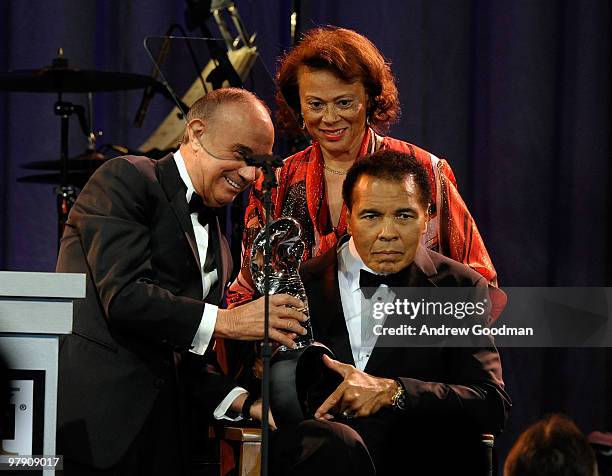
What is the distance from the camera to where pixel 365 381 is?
2316 millimetres

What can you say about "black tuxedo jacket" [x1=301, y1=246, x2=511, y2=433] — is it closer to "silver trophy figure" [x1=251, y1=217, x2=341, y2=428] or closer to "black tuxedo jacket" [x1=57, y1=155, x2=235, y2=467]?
"silver trophy figure" [x1=251, y1=217, x2=341, y2=428]

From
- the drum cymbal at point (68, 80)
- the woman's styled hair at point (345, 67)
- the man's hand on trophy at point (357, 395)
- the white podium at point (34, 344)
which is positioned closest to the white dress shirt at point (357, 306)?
the man's hand on trophy at point (357, 395)

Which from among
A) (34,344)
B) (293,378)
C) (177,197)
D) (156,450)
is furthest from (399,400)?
(34,344)

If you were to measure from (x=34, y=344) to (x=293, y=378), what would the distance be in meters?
0.61

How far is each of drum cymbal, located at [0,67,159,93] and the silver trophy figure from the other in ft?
4.65

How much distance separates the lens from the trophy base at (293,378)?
2.25 m

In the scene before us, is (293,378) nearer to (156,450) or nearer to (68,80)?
(156,450)

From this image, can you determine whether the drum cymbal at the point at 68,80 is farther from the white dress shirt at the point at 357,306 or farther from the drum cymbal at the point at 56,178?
the white dress shirt at the point at 357,306

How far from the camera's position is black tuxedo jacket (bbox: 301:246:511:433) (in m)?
2.32

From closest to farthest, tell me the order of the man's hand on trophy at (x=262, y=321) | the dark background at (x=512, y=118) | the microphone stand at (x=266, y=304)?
the microphone stand at (x=266, y=304) < the man's hand on trophy at (x=262, y=321) < the dark background at (x=512, y=118)

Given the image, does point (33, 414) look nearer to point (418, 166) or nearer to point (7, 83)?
point (418, 166)

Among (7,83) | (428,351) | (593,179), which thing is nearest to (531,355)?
(593,179)

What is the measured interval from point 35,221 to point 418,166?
2016 millimetres

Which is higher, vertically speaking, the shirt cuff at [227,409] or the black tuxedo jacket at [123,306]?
the black tuxedo jacket at [123,306]
